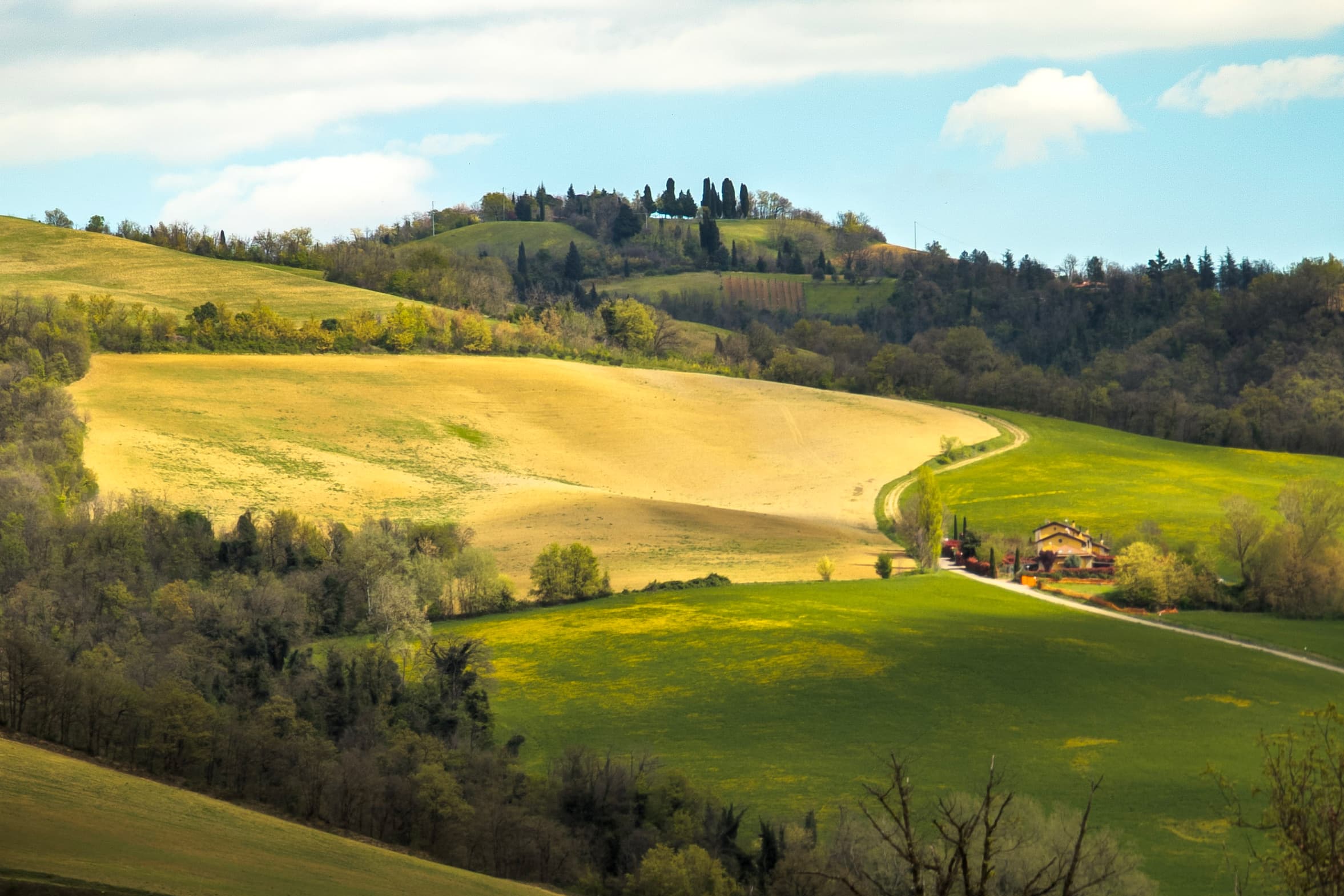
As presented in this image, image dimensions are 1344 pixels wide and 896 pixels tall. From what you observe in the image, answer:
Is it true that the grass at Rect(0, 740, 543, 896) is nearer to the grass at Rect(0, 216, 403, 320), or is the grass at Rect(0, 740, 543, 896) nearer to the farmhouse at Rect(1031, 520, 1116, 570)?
the farmhouse at Rect(1031, 520, 1116, 570)

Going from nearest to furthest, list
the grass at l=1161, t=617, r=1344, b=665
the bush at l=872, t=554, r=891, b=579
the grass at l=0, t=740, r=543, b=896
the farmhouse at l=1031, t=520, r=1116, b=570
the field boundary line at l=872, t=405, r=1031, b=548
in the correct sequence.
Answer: the grass at l=0, t=740, r=543, b=896
the grass at l=1161, t=617, r=1344, b=665
the bush at l=872, t=554, r=891, b=579
the farmhouse at l=1031, t=520, r=1116, b=570
the field boundary line at l=872, t=405, r=1031, b=548

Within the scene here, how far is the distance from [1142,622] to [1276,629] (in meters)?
7.93

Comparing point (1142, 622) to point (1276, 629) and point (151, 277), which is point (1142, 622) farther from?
point (151, 277)

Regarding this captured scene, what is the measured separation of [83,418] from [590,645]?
5124cm

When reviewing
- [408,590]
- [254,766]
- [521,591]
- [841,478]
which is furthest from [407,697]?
[841,478]

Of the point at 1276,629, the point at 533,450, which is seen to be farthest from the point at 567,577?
the point at 1276,629

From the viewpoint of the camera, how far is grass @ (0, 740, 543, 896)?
21719 millimetres

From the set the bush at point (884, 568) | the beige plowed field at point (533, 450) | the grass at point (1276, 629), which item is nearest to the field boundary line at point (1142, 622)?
the grass at point (1276, 629)

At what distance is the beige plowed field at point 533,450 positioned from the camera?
90.5 metres

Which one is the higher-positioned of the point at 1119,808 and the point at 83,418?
the point at 83,418

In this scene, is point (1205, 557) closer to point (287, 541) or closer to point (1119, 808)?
point (1119, 808)

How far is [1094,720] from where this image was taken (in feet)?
183

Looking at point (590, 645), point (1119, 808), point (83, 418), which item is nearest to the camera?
point (1119, 808)

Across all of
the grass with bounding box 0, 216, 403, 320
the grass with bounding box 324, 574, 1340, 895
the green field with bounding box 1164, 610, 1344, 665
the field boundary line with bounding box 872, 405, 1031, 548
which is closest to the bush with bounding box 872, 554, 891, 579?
the grass with bounding box 324, 574, 1340, 895
